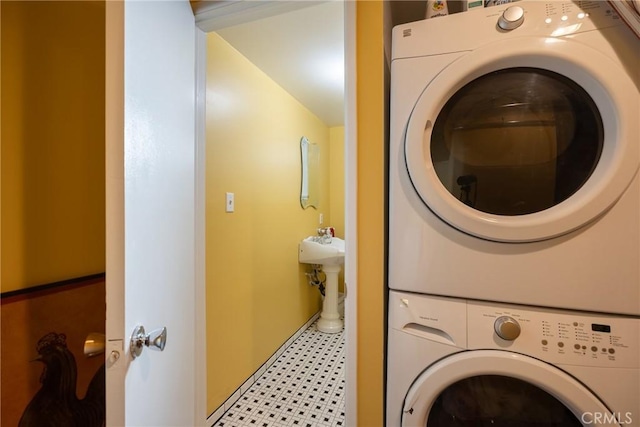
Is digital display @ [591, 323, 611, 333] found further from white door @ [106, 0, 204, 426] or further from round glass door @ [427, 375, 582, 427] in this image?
white door @ [106, 0, 204, 426]

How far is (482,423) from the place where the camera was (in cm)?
71

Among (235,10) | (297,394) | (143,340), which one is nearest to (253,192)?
(235,10)

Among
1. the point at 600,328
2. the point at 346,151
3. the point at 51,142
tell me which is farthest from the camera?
the point at 346,151

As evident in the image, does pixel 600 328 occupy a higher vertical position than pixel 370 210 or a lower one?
lower

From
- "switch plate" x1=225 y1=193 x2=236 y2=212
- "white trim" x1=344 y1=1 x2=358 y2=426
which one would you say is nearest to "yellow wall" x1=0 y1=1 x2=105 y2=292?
"switch plate" x1=225 y1=193 x2=236 y2=212

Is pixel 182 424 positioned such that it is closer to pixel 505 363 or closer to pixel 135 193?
pixel 135 193

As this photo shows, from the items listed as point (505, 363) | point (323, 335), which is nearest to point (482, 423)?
point (505, 363)

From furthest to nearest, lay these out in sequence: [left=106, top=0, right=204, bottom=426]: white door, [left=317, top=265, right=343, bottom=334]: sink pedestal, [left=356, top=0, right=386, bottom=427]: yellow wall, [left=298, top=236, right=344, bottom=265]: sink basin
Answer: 1. [left=317, top=265, right=343, bottom=334]: sink pedestal
2. [left=298, top=236, right=344, bottom=265]: sink basin
3. [left=356, top=0, right=386, bottom=427]: yellow wall
4. [left=106, top=0, right=204, bottom=426]: white door

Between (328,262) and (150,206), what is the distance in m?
1.64

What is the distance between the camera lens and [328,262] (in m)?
2.15

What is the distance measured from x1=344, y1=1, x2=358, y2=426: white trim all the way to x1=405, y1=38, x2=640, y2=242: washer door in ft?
0.60

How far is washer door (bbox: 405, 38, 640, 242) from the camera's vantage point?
0.57 meters

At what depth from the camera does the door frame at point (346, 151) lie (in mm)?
810

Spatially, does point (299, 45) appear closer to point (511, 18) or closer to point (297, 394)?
point (511, 18)
